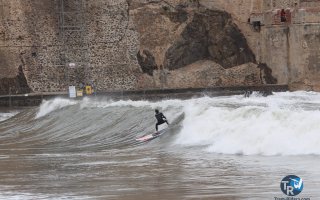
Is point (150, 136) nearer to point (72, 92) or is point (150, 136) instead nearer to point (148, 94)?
point (72, 92)

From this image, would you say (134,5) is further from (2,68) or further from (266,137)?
(266,137)

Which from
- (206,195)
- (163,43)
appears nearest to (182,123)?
(206,195)

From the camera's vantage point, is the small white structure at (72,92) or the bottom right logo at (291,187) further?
the small white structure at (72,92)

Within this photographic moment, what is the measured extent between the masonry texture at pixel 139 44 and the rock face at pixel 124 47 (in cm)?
5

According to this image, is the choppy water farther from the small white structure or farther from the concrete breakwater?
the concrete breakwater

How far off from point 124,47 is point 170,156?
68.5 ft

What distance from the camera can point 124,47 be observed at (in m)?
37.3

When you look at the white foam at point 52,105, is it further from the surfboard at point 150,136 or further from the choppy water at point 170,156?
the surfboard at point 150,136

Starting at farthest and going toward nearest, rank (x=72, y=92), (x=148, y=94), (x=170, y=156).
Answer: (x=148, y=94) → (x=72, y=92) → (x=170, y=156)

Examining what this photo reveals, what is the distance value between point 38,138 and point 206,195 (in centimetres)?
1354

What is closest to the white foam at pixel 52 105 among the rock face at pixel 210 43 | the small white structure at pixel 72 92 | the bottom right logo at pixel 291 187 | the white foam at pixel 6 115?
the small white structure at pixel 72 92

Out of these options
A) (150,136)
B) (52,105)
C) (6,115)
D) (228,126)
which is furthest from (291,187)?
(6,115)

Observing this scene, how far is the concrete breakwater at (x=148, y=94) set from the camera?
35.2 meters

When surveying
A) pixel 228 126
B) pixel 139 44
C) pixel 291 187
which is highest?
pixel 139 44
